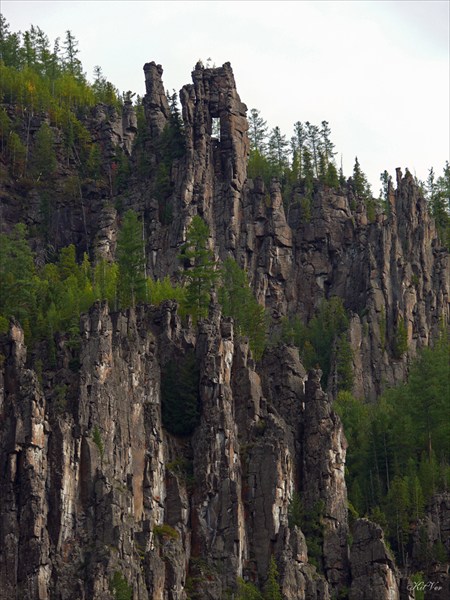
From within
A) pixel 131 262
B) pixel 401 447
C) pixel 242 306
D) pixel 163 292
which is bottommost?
pixel 401 447

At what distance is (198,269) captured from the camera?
552ft

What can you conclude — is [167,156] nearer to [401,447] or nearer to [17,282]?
[17,282]

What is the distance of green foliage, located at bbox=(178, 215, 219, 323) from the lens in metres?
161

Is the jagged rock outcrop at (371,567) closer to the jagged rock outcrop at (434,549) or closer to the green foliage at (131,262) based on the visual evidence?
the jagged rock outcrop at (434,549)

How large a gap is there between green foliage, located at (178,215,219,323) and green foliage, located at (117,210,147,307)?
3.90 meters

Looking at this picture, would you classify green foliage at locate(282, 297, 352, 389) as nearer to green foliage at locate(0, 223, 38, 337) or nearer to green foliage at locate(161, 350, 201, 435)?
green foliage at locate(0, 223, 38, 337)

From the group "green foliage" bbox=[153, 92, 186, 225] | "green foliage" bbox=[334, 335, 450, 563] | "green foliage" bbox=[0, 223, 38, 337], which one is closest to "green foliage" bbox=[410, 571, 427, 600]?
"green foliage" bbox=[334, 335, 450, 563]

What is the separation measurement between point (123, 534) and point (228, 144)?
7153 centimetres

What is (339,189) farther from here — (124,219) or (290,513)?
(290,513)

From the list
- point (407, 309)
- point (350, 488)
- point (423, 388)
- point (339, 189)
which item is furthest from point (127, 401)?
point (339, 189)

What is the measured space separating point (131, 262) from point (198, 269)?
572 centimetres

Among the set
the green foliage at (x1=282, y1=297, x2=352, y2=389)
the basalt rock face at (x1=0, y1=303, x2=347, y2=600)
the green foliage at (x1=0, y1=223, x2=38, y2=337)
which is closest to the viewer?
the basalt rock face at (x1=0, y1=303, x2=347, y2=600)

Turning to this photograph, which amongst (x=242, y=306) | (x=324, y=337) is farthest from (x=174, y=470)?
(x=324, y=337)

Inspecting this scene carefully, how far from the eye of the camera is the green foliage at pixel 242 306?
168m
